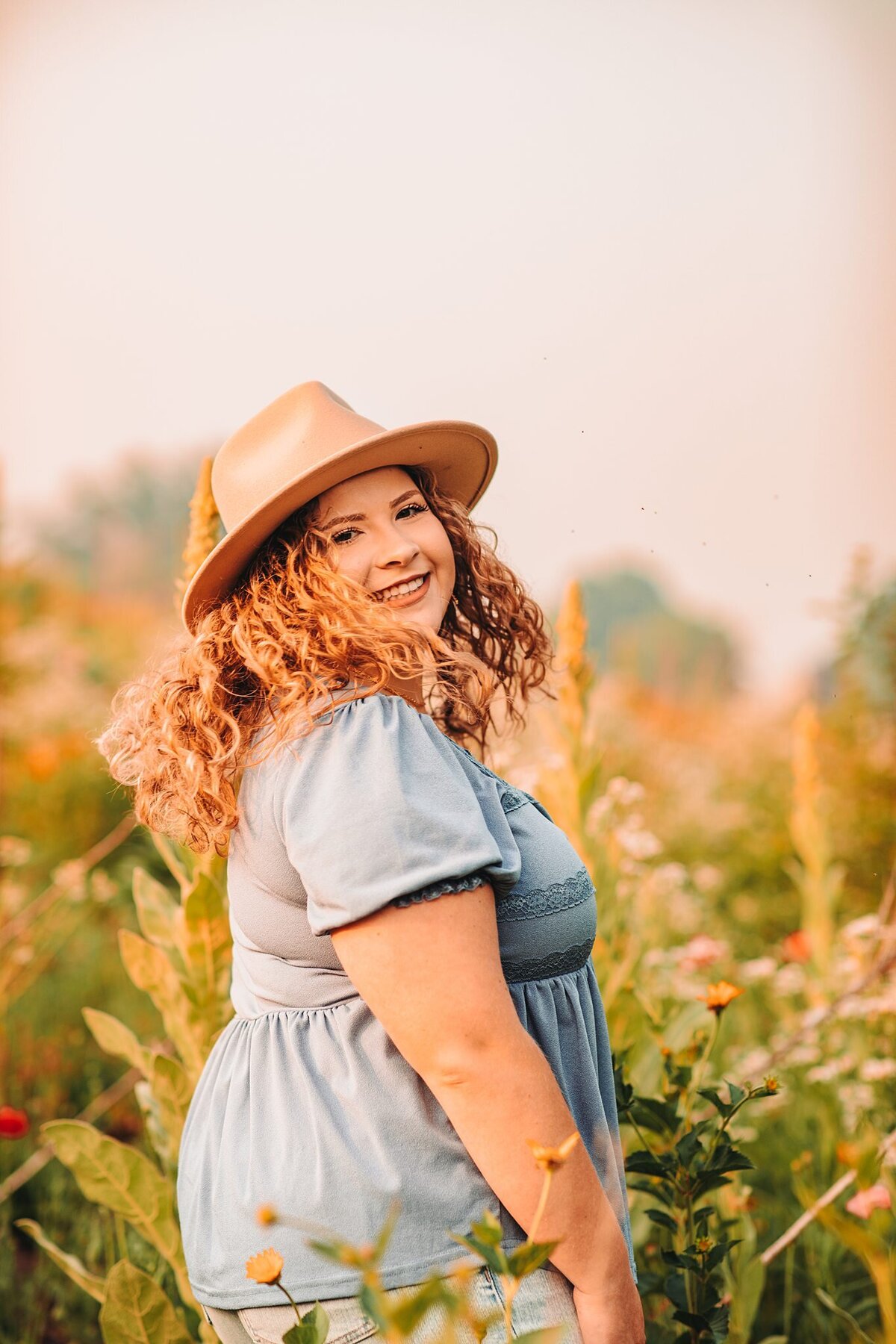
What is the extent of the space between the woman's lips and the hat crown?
206 millimetres

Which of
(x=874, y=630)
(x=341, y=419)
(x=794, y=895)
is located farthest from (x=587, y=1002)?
(x=794, y=895)

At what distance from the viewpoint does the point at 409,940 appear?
112 cm

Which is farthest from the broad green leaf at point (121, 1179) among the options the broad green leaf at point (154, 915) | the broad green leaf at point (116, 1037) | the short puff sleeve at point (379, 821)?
the short puff sleeve at point (379, 821)

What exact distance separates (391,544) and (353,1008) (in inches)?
23.7

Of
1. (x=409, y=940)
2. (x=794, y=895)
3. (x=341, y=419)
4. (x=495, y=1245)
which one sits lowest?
(x=794, y=895)

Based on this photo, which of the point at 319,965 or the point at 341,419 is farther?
the point at 341,419

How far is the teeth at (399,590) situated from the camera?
150 cm

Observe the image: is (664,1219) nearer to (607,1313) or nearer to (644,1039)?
(607,1313)

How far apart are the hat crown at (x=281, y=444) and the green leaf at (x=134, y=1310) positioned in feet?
3.54

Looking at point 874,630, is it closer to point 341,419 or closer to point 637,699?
point 341,419

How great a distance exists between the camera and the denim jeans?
1168 mm

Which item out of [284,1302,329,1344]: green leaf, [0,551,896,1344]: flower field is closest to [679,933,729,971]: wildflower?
[0,551,896,1344]: flower field

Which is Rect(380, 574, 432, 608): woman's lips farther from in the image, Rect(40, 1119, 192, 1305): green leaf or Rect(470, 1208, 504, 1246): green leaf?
Rect(40, 1119, 192, 1305): green leaf

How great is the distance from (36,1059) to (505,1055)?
9.81 feet
